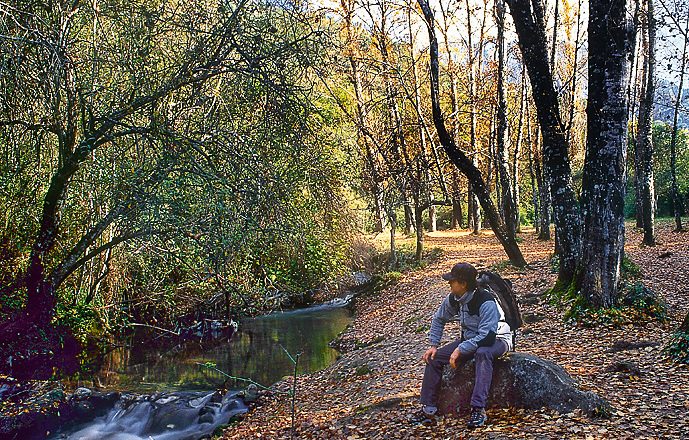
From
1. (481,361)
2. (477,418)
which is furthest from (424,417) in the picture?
(481,361)

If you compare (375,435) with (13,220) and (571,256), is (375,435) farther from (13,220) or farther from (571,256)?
(13,220)

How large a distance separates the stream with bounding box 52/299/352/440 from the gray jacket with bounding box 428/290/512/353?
5330 millimetres

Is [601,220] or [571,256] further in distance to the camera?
[571,256]

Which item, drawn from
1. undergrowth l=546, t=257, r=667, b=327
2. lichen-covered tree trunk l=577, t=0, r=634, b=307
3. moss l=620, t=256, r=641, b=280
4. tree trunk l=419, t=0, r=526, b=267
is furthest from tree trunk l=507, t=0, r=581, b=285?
tree trunk l=419, t=0, r=526, b=267

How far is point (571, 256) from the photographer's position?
11352 millimetres

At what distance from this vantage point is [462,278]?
592 cm

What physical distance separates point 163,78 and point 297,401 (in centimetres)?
604

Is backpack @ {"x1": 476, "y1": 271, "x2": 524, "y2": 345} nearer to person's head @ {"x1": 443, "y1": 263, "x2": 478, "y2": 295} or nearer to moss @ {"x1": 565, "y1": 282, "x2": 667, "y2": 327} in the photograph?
person's head @ {"x1": 443, "y1": 263, "x2": 478, "y2": 295}

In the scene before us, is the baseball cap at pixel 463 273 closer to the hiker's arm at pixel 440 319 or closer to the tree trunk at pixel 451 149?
the hiker's arm at pixel 440 319

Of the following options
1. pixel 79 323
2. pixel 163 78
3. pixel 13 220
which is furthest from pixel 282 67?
pixel 79 323

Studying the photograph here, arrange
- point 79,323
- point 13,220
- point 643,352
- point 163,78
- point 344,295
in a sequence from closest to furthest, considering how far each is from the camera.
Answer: point 643,352
point 163,78
point 13,220
point 79,323
point 344,295

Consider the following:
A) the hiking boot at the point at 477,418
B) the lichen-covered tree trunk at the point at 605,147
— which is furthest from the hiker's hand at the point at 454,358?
the lichen-covered tree trunk at the point at 605,147

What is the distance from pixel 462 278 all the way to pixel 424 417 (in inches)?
69.5

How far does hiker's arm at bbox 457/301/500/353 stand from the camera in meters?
5.85
